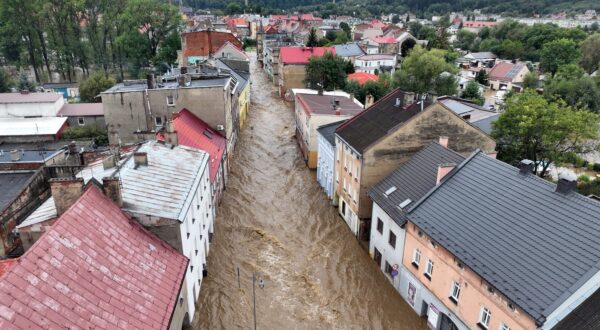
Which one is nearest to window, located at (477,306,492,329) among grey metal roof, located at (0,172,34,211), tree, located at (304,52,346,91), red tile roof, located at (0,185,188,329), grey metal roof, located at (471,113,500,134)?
red tile roof, located at (0,185,188,329)

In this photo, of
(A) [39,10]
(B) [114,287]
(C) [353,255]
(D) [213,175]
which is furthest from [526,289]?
(A) [39,10]

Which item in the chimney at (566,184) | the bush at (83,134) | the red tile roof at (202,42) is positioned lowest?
the bush at (83,134)

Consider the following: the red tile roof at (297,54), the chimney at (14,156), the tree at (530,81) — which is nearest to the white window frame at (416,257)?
the chimney at (14,156)

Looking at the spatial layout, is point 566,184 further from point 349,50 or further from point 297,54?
point 349,50

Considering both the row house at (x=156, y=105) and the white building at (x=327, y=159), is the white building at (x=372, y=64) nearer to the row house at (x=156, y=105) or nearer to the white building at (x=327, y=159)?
the white building at (x=327, y=159)

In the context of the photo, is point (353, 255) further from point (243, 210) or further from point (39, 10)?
point (39, 10)

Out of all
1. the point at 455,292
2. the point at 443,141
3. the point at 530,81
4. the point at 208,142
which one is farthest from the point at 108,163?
the point at 530,81
